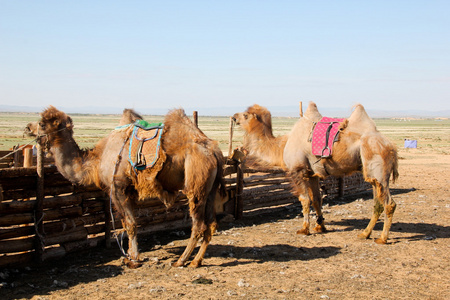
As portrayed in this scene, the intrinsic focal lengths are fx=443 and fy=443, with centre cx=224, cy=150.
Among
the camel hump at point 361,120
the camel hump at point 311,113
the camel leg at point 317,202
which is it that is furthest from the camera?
the camel hump at point 311,113

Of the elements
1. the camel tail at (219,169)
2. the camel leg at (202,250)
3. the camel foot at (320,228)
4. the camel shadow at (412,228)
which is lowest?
the camel shadow at (412,228)

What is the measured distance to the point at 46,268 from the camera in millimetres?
7633

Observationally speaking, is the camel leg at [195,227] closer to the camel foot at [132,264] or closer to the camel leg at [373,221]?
the camel foot at [132,264]

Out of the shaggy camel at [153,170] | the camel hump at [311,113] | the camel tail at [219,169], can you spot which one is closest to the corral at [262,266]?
the shaggy camel at [153,170]

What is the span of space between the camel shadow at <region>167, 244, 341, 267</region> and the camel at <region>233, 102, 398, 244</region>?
1300 millimetres

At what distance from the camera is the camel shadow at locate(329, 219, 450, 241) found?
10.0m

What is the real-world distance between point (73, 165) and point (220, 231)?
403 centimetres

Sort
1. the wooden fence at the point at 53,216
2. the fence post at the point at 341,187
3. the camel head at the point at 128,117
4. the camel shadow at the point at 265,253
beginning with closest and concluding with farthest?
the wooden fence at the point at 53,216, the camel shadow at the point at 265,253, the camel head at the point at 128,117, the fence post at the point at 341,187

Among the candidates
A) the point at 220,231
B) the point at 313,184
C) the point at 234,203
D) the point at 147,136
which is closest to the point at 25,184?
the point at 147,136

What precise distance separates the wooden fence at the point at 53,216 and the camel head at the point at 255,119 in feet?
7.79

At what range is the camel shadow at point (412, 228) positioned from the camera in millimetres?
10016

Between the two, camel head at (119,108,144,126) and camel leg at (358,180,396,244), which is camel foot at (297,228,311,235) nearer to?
camel leg at (358,180,396,244)

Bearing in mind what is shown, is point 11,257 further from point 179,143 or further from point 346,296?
point 346,296

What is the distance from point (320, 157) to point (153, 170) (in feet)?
13.8
